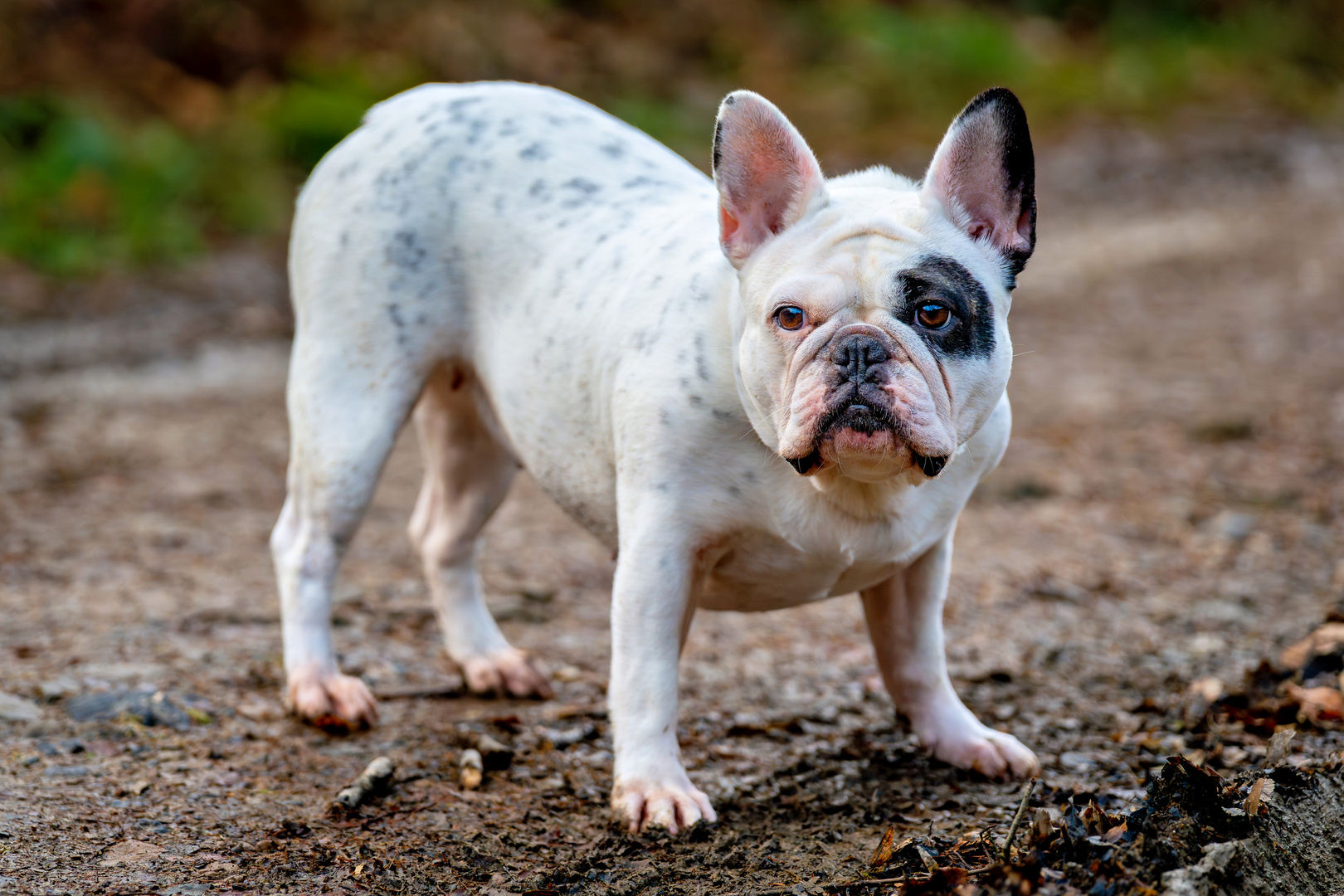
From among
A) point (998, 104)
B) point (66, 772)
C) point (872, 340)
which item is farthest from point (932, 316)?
point (66, 772)

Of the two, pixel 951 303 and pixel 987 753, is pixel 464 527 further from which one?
pixel 951 303

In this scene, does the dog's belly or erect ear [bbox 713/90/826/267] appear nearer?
erect ear [bbox 713/90/826/267]

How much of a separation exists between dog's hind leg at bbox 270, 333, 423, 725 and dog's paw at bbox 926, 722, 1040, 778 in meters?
1.67

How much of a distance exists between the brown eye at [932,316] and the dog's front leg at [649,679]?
2.63ft

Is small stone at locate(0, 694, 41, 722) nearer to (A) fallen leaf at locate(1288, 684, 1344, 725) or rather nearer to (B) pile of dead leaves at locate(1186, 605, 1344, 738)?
(B) pile of dead leaves at locate(1186, 605, 1344, 738)

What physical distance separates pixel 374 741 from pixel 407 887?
99cm

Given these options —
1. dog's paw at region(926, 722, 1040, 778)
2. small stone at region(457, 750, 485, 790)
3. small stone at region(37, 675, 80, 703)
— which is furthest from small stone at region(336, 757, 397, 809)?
dog's paw at region(926, 722, 1040, 778)

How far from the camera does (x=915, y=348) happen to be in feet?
9.32

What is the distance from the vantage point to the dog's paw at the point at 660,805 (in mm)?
3260

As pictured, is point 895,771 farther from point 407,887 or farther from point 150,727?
point 150,727

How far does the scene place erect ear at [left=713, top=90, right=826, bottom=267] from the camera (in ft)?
10.2

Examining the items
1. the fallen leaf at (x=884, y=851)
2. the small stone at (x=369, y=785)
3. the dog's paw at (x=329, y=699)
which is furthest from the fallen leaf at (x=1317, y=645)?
the dog's paw at (x=329, y=699)

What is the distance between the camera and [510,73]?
14656 mm

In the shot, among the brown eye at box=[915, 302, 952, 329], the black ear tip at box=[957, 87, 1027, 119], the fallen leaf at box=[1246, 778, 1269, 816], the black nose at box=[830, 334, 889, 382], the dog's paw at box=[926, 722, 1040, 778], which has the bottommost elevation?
the dog's paw at box=[926, 722, 1040, 778]
